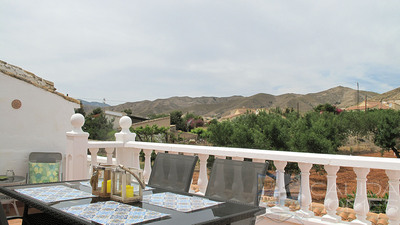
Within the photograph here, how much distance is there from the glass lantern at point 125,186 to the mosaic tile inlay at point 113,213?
8cm

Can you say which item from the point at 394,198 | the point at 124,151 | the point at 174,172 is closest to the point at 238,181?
the point at 174,172

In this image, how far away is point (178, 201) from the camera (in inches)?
77.9

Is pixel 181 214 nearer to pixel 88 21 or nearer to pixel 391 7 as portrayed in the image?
pixel 88 21

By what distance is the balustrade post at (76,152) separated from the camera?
381 centimetres

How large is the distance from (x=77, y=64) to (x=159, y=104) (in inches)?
1982

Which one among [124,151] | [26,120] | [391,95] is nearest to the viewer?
[124,151]

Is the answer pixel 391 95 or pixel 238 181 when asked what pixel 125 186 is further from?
pixel 391 95

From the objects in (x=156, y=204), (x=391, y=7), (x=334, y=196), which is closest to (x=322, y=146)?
(x=391, y=7)

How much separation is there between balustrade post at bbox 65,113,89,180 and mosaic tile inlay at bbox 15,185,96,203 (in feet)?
4.87

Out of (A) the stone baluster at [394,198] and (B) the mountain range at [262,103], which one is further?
(B) the mountain range at [262,103]

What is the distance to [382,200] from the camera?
134 inches

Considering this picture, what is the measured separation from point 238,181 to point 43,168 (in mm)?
3369

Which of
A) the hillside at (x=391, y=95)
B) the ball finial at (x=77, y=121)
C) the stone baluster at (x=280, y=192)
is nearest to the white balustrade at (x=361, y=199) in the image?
the stone baluster at (x=280, y=192)

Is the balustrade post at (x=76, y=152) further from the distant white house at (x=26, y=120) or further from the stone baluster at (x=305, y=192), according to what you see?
the stone baluster at (x=305, y=192)
